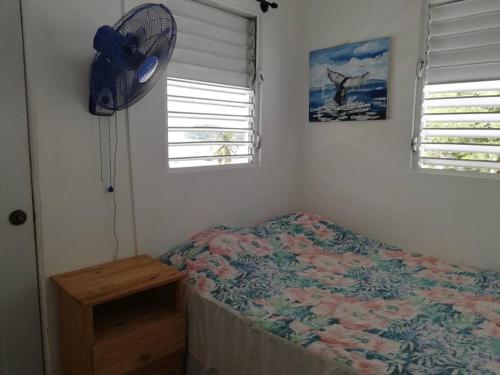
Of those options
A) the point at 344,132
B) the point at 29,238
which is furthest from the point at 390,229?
the point at 29,238

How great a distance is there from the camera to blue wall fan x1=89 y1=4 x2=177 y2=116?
1579mm

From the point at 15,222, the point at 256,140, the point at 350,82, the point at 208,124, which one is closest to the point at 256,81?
the point at 256,140

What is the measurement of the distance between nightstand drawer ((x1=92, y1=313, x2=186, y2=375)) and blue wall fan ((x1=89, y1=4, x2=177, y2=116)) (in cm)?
107

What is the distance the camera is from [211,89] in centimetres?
243

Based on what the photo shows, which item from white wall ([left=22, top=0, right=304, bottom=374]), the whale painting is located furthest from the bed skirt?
the whale painting

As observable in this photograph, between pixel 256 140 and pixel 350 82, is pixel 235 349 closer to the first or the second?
pixel 256 140

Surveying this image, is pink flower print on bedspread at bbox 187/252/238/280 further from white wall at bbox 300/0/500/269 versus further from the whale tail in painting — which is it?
the whale tail in painting

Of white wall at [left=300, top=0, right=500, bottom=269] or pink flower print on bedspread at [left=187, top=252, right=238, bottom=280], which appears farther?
white wall at [left=300, top=0, right=500, bottom=269]

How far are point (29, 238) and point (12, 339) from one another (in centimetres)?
46

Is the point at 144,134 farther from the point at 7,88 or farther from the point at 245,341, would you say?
the point at 245,341

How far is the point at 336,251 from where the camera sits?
2.46 meters

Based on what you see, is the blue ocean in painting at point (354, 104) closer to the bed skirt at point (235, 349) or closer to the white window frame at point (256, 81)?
the white window frame at point (256, 81)

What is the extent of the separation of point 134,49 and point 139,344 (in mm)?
1276

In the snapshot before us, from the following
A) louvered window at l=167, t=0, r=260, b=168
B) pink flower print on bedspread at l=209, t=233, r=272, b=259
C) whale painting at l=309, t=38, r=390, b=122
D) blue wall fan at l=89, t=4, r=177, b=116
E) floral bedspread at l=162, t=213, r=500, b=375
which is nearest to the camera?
floral bedspread at l=162, t=213, r=500, b=375
